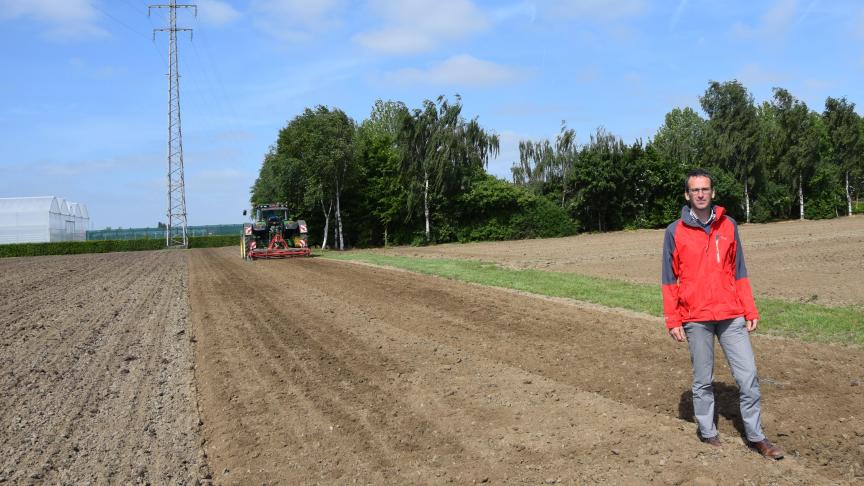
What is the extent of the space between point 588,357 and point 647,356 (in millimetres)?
665

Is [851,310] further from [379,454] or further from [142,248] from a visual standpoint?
[142,248]

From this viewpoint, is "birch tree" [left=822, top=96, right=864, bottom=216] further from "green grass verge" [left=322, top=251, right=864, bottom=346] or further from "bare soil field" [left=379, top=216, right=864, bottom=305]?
"green grass verge" [left=322, top=251, right=864, bottom=346]

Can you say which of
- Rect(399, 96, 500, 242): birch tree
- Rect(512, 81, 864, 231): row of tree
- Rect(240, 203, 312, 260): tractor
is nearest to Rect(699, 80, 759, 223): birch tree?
Rect(512, 81, 864, 231): row of tree

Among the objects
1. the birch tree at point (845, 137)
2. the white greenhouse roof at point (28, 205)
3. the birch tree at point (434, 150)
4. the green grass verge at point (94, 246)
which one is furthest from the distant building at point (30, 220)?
the birch tree at point (845, 137)

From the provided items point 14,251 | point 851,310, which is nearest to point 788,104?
point 851,310

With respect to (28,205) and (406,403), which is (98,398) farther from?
(28,205)

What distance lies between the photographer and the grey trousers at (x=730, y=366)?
4.14 m

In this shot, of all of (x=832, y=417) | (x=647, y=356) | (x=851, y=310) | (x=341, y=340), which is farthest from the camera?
(x=851, y=310)

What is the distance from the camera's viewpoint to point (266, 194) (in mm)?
43188

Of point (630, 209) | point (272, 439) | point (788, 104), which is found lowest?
point (272, 439)

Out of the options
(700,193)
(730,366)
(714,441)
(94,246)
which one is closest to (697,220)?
(700,193)

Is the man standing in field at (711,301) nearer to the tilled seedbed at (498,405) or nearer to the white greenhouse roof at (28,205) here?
the tilled seedbed at (498,405)

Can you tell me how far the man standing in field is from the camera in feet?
13.7

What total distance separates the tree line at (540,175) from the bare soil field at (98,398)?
27916 mm
